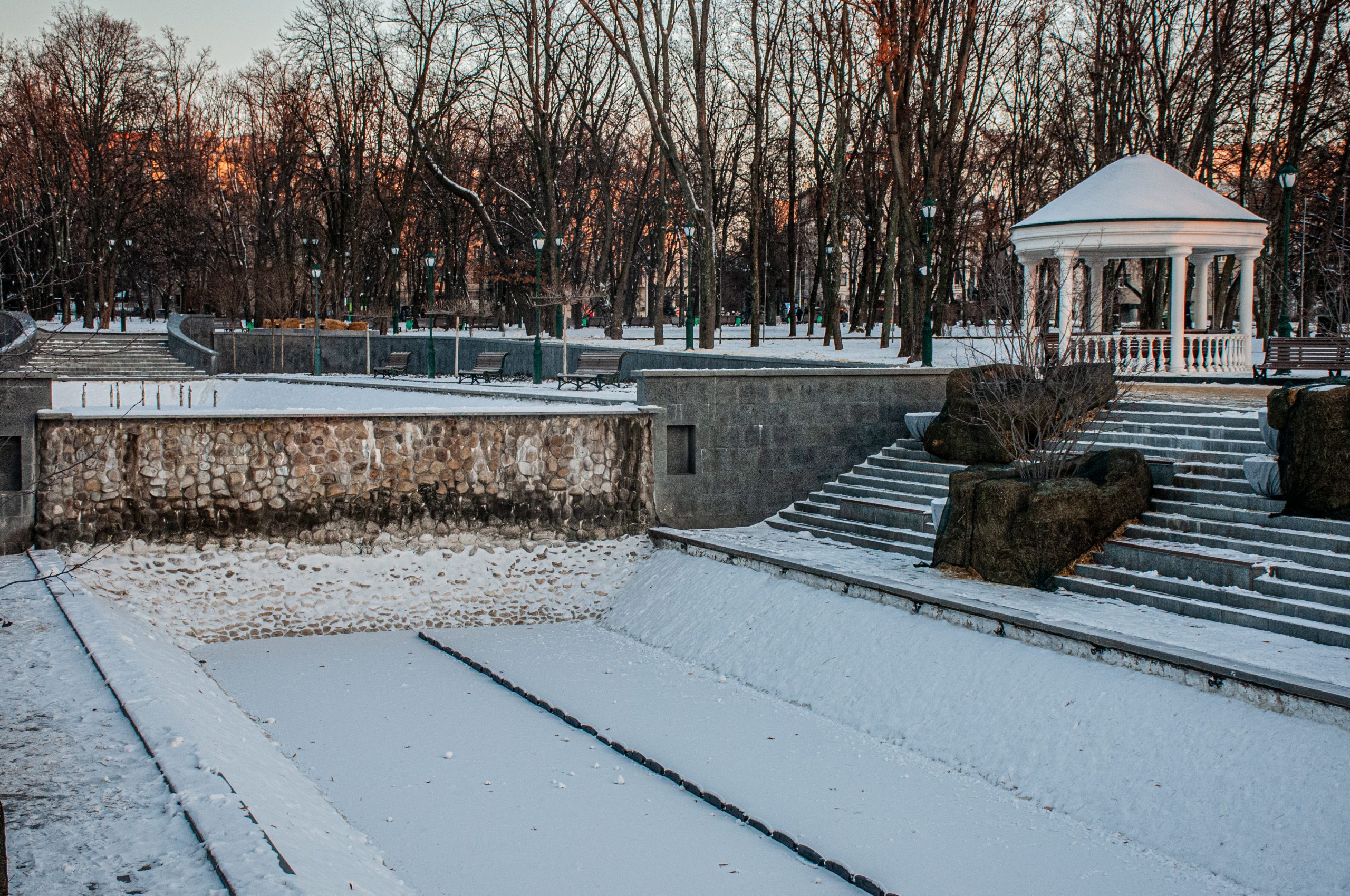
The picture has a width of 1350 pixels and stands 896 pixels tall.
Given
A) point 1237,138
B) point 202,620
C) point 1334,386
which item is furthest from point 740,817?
point 1237,138

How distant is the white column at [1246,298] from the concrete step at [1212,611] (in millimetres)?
11182

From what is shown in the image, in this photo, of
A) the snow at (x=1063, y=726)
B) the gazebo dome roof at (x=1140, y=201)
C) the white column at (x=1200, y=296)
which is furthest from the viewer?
the white column at (x=1200, y=296)

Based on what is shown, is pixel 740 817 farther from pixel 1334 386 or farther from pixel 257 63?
pixel 257 63

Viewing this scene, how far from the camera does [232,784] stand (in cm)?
777

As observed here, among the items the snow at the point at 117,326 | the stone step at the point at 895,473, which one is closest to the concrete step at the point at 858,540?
the stone step at the point at 895,473

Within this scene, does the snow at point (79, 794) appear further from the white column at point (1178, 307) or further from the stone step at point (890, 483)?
the white column at point (1178, 307)

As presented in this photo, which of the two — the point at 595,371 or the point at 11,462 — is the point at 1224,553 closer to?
the point at 11,462

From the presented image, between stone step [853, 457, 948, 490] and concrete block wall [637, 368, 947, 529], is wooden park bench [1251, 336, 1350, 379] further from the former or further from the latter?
concrete block wall [637, 368, 947, 529]

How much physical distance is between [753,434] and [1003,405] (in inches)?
180

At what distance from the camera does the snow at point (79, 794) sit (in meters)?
6.31

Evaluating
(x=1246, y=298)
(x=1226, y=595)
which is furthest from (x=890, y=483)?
(x=1246, y=298)

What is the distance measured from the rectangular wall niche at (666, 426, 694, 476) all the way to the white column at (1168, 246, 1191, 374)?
8.54 meters

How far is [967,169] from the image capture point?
46.0 m

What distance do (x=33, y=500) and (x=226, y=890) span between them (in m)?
10.6
